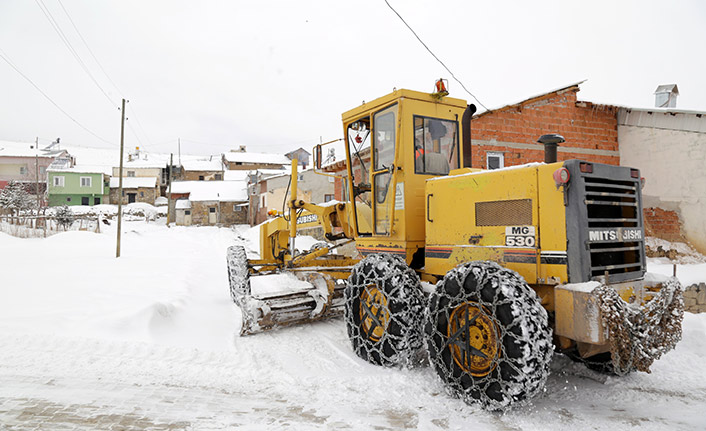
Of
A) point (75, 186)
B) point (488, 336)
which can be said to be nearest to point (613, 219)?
point (488, 336)

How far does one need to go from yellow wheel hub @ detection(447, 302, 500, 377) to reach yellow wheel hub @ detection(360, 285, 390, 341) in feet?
3.30

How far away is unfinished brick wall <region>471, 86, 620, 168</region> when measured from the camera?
11555 millimetres

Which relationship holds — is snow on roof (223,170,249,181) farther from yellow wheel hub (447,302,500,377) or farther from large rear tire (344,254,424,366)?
yellow wheel hub (447,302,500,377)

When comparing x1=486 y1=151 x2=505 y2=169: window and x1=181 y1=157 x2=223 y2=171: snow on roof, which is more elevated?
x1=181 y1=157 x2=223 y2=171: snow on roof

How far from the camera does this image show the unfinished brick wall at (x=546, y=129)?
11555 millimetres

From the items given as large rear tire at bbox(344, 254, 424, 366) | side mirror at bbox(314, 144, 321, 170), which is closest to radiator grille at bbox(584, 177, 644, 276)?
large rear tire at bbox(344, 254, 424, 366)

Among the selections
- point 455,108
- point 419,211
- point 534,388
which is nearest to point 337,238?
point 419,211

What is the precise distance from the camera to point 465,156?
541 centimetres

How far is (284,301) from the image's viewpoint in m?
6.02

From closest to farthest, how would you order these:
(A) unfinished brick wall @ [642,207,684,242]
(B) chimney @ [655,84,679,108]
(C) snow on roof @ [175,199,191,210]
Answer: (A) unfinished brick wall @ [642,207,684,242] → (B) chimney @ [655,84,679,108] → (C) snow on roof @ [175,199,191,210]

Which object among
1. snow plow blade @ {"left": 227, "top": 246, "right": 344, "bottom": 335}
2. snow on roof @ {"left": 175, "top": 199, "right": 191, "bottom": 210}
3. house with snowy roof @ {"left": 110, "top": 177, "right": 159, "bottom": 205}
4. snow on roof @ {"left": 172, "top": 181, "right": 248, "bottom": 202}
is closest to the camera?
snow plow blade @ {"left": 227, "top": 246, "right": 344, "bottom": 335}

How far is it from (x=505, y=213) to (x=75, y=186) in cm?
5820

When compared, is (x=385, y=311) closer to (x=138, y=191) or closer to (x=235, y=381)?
(x=235, y=381)

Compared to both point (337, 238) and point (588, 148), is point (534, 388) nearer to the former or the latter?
point (337, 238)
